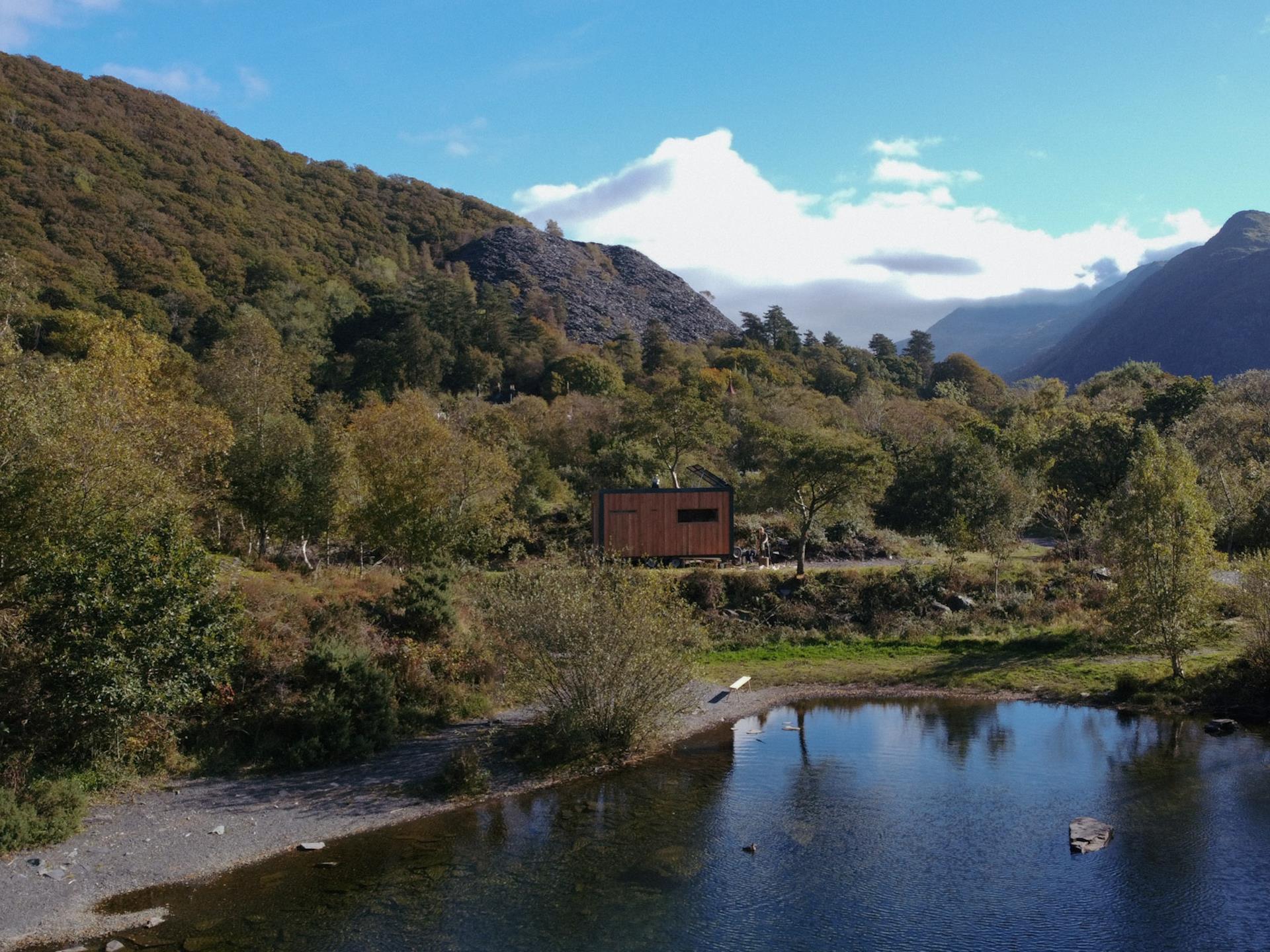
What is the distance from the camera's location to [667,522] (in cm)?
3612

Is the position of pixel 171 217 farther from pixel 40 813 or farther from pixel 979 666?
pixel 979 666

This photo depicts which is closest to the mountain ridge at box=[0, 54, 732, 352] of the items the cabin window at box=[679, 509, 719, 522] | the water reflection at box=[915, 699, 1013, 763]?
the cabin window at box=[679, 509, 719, 522]

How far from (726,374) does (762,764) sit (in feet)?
227

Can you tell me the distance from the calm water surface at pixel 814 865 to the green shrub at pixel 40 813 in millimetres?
2641

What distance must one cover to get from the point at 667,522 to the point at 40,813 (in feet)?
79.4

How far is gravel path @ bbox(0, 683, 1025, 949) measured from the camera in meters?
13.1

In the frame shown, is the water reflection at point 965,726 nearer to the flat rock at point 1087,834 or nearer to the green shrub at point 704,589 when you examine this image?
the flat rock at point 1087,834

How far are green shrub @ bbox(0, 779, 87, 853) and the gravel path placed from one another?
21 cm

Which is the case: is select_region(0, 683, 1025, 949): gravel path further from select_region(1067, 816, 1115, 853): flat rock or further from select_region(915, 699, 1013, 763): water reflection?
select_region(1067, 816, 1115, 853): flat rock

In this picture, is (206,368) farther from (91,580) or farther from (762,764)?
(762,764)

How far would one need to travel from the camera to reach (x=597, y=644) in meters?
19.4

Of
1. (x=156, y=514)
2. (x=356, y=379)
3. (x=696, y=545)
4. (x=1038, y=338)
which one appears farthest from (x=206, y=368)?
(x=1038, y=338)

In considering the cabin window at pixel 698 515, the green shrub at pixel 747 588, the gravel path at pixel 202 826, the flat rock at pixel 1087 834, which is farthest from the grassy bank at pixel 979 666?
the flat rock at pixel 1087 834

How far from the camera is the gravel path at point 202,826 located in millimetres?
13062
